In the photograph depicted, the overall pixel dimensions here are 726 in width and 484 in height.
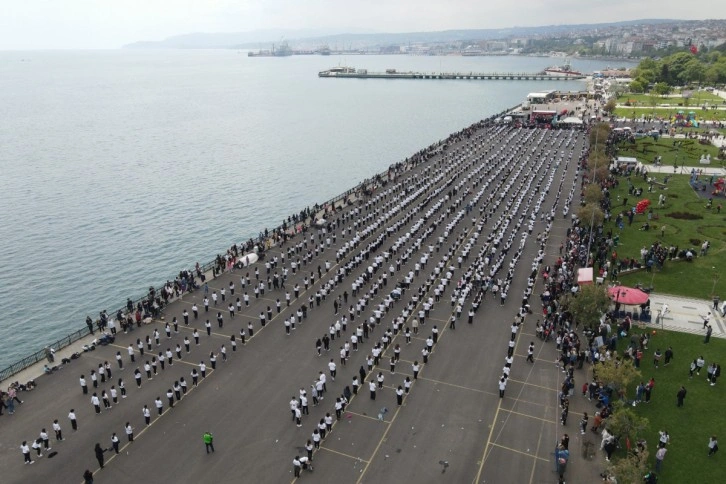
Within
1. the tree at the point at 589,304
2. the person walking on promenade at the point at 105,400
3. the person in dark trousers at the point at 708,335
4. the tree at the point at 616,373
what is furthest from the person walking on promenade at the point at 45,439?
the person in dark trousers at the point at 708,335

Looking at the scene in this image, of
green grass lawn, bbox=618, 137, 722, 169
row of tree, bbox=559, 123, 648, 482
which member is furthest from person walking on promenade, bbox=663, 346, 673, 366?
green grass lawn, bbox=618, 137, 722, 169

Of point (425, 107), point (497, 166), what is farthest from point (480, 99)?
point (497, 166)

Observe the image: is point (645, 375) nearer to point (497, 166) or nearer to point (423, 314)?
point (423, 314)

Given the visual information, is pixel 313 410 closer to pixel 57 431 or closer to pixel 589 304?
pixel 57 431

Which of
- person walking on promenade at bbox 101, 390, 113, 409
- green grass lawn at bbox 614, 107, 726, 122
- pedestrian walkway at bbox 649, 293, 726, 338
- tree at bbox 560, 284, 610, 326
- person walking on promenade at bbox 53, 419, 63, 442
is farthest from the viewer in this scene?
green grass lawn at bbox 614, 107, 726, 122

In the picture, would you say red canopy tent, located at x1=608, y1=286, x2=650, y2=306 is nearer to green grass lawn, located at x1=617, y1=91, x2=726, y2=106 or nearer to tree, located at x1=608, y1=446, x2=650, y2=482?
tree, located at x1=608, y1=446, x2=650, y2=482

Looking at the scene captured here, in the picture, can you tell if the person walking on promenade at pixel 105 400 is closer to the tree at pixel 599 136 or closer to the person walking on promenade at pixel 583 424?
the person walking on promenade at pixel 583 424
